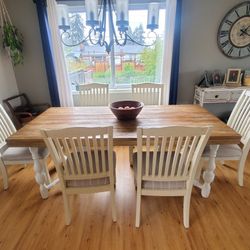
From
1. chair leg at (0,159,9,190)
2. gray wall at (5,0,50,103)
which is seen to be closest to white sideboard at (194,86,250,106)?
gray wall at (5,0,50,103)

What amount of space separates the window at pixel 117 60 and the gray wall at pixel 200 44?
404mm

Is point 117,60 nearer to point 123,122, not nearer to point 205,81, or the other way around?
point 205,81

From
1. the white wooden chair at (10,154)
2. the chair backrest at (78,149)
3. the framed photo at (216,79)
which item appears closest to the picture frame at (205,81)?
the framed photo at (216,79)

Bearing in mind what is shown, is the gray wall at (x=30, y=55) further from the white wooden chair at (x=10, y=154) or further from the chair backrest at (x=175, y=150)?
the chair backrest at (x=175, y=150)

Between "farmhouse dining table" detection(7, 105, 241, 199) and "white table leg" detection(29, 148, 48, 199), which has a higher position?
"farmhouse dining table" detection(7, 105, 241, 199)

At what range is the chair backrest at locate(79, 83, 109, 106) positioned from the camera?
101 inches

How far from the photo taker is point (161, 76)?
126 inches

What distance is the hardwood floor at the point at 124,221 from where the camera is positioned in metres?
1.51

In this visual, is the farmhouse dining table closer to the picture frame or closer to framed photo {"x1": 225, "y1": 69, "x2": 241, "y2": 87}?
the picture frame

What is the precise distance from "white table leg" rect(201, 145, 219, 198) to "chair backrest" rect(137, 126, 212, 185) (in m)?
0.35

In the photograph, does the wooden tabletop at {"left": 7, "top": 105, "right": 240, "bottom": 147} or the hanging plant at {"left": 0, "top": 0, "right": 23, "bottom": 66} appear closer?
the wooden tabletop at {"left": 7, "top": 105, "right": 240, "bottom": 147}

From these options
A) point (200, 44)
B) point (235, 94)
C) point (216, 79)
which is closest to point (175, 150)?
point (235, 94)

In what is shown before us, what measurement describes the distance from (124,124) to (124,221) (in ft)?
2.77

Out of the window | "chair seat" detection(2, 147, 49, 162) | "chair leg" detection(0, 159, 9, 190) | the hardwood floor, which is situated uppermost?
the window
